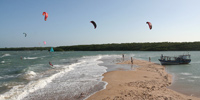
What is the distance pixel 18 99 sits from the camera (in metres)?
8.36

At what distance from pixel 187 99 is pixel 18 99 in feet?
29.1

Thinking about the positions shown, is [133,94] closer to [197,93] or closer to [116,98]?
[116,98]

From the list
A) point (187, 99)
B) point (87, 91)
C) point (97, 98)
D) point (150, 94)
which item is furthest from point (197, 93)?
point (87, 91)

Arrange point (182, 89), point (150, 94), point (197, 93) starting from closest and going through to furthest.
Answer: point (150, 94) < point (197, 93) < point (182, 89)

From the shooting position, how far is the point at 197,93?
348 inches

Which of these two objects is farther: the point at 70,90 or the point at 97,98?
the point at 70,90

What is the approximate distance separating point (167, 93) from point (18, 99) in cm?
820

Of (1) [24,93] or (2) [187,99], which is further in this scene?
(1) [24,93]

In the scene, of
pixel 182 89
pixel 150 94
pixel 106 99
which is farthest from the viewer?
pixel 182 89

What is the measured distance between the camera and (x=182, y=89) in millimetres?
9734

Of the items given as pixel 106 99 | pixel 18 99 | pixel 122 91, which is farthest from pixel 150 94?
A: pixel 18 99

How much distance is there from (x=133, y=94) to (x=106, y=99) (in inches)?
63.6

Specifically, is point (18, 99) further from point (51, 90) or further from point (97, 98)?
point (97, 98)

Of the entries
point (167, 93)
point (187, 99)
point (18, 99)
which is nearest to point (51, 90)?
point (18, 99)
